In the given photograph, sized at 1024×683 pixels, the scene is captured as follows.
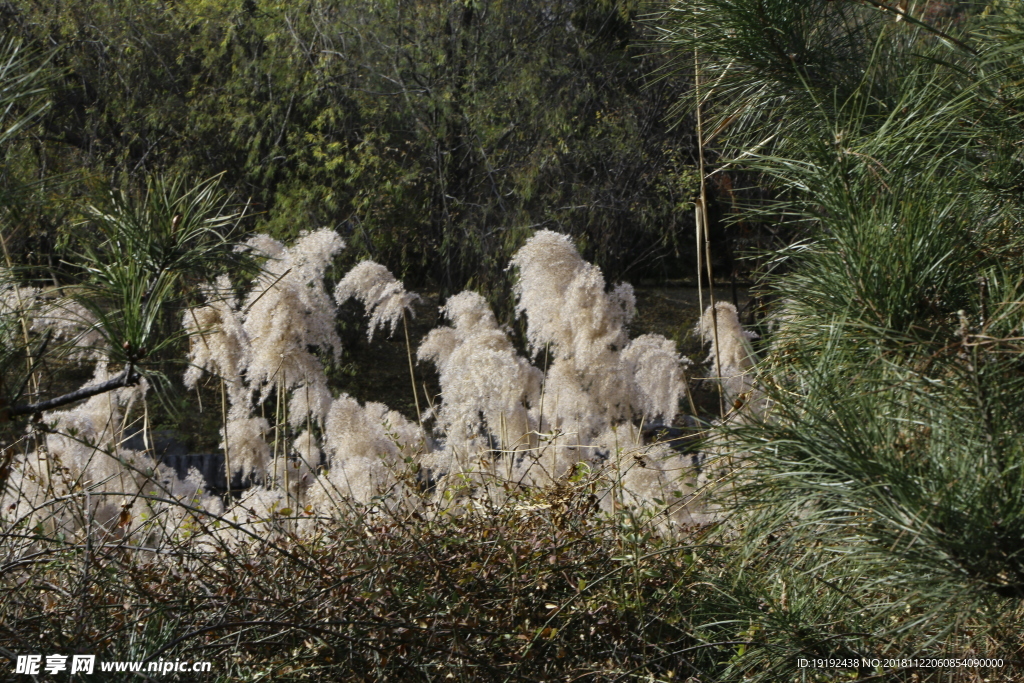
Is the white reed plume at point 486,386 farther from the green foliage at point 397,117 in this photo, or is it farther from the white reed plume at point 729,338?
the green foliage at point 397,117

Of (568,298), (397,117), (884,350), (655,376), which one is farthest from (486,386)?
(397,117)

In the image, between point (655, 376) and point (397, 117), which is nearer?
point (655, 376)

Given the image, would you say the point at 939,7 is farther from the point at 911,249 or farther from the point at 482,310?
the point at 482,310

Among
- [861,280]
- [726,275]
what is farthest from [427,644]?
[726,275]

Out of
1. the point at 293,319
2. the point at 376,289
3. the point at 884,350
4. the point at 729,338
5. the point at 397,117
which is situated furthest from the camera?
the point at 397,117

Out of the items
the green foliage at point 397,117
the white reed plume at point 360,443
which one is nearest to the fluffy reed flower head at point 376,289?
the white reed plume at point 360,443

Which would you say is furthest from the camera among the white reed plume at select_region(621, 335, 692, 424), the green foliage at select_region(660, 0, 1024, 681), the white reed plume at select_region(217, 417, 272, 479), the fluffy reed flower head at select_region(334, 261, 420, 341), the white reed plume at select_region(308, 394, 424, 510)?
the fluffy reed flower head at select_region(334, 261, 420, 341)

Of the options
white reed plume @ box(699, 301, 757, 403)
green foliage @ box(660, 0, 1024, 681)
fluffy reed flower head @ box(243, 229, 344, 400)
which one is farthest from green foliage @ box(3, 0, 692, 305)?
green foliage @ box(660, 0, 1024, 681)

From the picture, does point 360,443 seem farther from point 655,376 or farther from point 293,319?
point 655,376

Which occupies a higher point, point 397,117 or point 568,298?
point 568,298

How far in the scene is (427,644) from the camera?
171 cm

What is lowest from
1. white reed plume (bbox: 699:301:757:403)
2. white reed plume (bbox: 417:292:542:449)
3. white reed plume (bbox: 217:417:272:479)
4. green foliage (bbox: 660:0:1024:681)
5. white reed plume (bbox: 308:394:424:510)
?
white reed plume (bbox: 217:417:272:479)

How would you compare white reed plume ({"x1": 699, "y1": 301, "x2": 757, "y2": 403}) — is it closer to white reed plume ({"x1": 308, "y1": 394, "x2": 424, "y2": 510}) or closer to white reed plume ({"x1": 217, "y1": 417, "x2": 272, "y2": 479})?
white reed plume ({"x1": 308, "y1": 394, "x2": 424, "y2": 510})

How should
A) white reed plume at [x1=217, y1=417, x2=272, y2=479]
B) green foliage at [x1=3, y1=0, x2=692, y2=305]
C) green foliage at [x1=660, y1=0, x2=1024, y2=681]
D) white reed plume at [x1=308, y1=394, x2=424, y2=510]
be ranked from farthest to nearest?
1. green foliage at [x1=3, y1=0, x2=692, y2=305]
2. white reed plume at [x1=217, y1=417, x2=272, y2=479]
3. white reed plume at [x1=308, y1=394, x2=424, y2=510]
4. green foliage at [x1=660, y1=0, x2=1024, y2=681]
